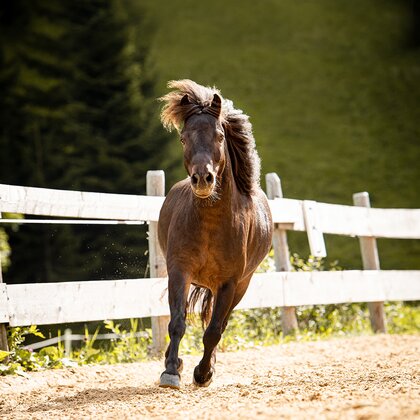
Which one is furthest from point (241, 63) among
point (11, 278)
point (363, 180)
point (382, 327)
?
point (382, 327)

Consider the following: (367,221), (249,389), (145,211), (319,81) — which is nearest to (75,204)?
(145,211)

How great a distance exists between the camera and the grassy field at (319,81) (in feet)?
97.9

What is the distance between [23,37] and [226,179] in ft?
80.8

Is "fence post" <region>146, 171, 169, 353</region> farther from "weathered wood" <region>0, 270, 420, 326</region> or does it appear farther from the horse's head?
the horse's head

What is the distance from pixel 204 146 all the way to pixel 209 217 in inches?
22.6

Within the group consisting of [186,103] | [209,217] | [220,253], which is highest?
[186,103]

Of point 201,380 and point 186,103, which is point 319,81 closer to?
point 186,103

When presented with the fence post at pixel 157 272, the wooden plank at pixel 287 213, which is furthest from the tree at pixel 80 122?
the fence post at pixel 157 272

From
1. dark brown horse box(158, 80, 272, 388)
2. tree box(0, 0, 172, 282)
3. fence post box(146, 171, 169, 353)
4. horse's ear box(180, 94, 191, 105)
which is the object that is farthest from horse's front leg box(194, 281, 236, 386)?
tree box(0, 0, 172, 282)

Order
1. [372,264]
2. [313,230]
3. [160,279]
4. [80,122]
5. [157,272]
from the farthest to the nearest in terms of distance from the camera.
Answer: [80,122], [372,264], [313,230], [157,272], [160,279]

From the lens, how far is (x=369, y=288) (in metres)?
9.16

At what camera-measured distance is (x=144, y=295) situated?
6.68 metres

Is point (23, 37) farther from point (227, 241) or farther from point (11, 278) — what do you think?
point (227, 241)

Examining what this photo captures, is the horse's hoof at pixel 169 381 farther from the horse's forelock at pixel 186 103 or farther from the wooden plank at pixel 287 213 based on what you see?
the wooden plank at pixel 287 213
